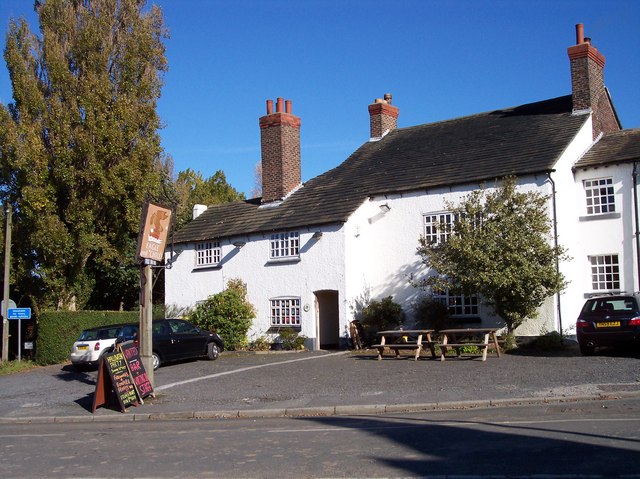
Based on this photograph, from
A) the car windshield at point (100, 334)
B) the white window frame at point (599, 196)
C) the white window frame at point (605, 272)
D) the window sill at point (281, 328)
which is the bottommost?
the window sill at point (281, 328)

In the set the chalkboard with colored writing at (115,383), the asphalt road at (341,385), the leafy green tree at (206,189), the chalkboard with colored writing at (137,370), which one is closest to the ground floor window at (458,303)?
the asphalt road at (341,385)

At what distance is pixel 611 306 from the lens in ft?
57.5

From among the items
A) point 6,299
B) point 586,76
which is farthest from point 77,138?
point 586,76

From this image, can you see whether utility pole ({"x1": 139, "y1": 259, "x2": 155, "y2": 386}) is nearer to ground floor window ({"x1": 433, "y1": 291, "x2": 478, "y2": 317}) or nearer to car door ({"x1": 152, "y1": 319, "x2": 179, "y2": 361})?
car door ({"x1": 152, "y1": 319, "x2": 179, "y2": 361})

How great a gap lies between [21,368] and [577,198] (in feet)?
67.6

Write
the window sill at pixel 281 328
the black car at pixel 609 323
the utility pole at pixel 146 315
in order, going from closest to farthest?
1. the utility pole at pixel 146 315
2. the black car at pixel 609 323
3. the window sill at pixel 281 328

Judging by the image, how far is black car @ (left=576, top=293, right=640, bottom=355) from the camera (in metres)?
16.9

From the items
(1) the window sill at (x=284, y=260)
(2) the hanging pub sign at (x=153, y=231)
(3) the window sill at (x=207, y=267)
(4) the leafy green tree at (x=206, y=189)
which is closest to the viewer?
(2) the hanging pub sign at (x=153, y=231)

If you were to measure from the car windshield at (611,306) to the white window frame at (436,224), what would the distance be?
542cm

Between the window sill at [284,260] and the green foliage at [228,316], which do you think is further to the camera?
the green foliage at [228,316]

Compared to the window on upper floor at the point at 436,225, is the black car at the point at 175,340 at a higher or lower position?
lower

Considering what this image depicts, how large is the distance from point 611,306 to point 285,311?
12.2m

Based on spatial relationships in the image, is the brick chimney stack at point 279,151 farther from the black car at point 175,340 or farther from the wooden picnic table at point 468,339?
the wooden picnic table at point 468,339

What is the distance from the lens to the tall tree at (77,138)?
2912 cm
